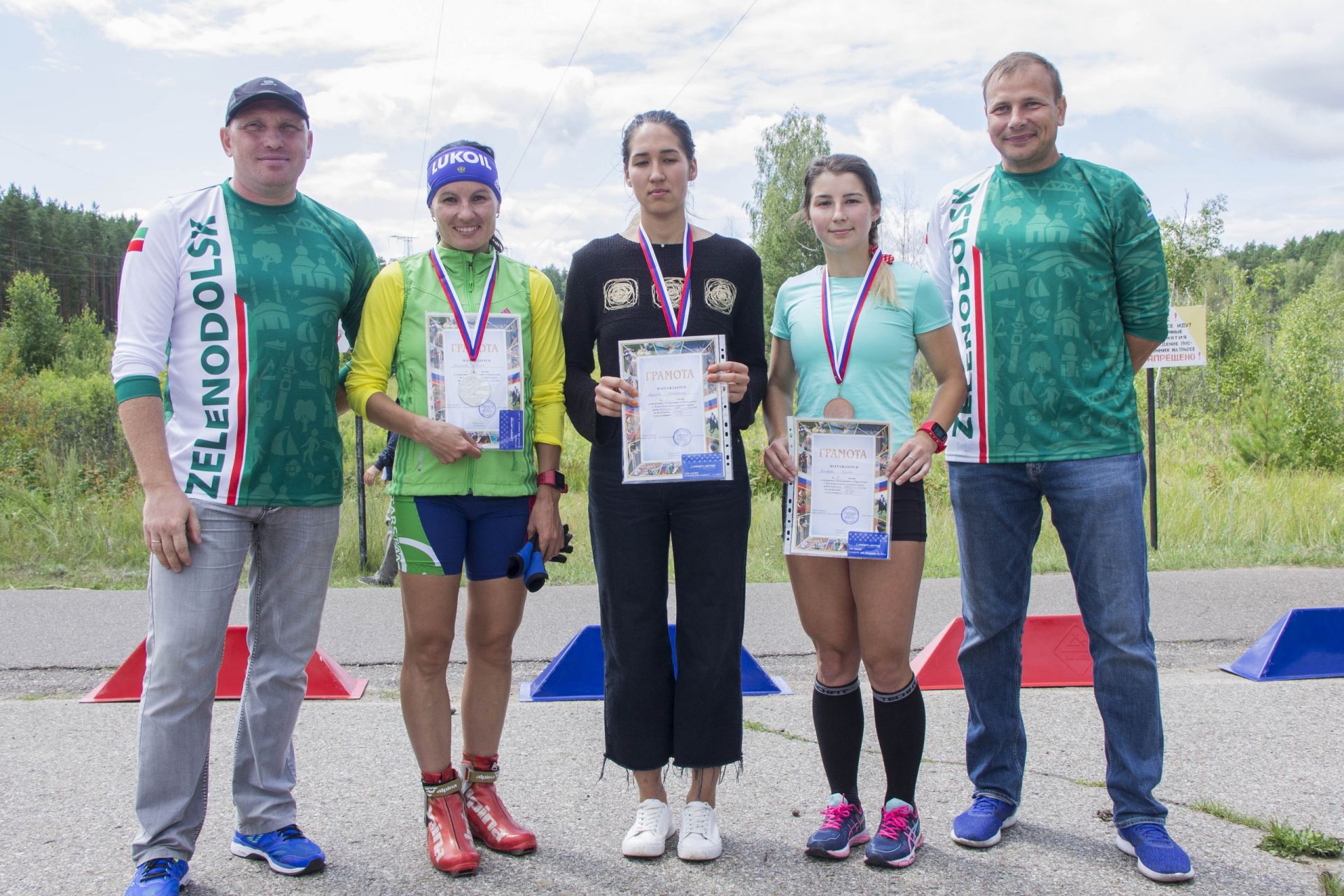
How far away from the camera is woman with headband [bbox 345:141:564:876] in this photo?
10.8 ft

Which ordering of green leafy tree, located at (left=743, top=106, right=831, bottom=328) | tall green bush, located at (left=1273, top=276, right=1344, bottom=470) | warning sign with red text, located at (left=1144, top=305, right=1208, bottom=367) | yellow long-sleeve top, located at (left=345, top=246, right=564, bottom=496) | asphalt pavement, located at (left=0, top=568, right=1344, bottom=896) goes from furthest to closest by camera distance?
1. green leafy tree, located at (left=743, top=106, right=831, bottom=328)
2. tall green bush, located at (left=1273, top=276, right=1344, bottom=470)
3. warning sign with red text, located at (left=1144, top=305, right=1208, bottom=367)
4. yellow long-sleeve top, located at (left=345, top=246, right=564, bottom=496)
5. asphalt pavement, located at (left=0, top=568, right=1344, bottom=896)

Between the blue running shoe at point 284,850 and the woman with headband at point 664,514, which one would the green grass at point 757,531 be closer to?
the woman with headband at point 664,514

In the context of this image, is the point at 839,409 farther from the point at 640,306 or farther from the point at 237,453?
the point at 237,453

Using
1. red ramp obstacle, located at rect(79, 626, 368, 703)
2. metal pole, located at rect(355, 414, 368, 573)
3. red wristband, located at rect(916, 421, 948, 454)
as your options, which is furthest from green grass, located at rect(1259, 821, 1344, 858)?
metal pole, located at rect(355, 414, 368, 573)

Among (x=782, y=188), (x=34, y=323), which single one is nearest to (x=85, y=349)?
(x=34, y=323)

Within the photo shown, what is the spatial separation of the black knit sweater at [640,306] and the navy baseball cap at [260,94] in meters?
1.05

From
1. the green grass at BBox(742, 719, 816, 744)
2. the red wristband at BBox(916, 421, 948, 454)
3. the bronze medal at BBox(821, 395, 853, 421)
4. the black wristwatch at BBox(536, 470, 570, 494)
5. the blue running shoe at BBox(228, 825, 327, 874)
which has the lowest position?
the green grass at BBox(742, 719, 816, 744)

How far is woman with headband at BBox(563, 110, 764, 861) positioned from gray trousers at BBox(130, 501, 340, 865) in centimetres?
101

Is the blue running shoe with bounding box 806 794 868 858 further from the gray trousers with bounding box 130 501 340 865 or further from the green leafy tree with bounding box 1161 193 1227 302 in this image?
the green leafy tree with bounding box 1161 193 1227 302

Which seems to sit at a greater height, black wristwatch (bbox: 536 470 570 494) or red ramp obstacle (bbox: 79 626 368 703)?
black wristwatch (bbox: 536 470 570 494)

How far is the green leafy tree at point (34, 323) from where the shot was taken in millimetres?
56844

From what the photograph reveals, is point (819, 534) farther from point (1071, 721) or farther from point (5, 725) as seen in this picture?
point (5, 725)

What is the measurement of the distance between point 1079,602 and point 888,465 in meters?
→ 0.83

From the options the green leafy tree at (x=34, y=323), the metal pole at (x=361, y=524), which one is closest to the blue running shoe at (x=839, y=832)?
the metal pole at (x=361, y=524)
